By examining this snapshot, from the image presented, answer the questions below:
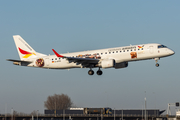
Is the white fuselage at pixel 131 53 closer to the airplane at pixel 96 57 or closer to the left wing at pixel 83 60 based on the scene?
the airplane at pixel 96 57

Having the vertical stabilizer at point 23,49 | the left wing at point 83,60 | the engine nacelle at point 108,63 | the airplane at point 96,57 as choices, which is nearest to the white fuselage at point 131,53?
the airplane at point 96,57

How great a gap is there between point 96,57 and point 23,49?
66.4 feet

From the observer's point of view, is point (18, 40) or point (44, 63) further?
point (18, 40)

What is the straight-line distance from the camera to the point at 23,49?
76688 millimetres

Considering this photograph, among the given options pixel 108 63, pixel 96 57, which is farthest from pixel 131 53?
pixel 96 57

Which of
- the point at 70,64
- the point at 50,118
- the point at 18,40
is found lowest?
the point at 50,118

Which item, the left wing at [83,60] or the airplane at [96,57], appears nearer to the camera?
the airplane at [96,57]

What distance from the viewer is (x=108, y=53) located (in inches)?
2534

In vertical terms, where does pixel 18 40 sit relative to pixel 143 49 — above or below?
above

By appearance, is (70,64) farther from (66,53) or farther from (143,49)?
(143,49)

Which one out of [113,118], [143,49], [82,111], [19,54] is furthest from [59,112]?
[143,49]

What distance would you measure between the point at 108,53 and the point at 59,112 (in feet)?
171

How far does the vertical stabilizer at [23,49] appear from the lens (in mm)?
75062

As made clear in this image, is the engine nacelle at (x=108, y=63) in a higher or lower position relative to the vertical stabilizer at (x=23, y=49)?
lower
